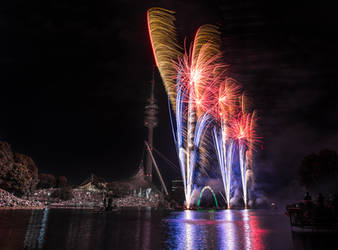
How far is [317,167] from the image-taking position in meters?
51.6

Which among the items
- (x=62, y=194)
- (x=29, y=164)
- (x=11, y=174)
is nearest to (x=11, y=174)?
(x=11, y=174)

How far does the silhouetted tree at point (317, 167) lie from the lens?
50.8 meters

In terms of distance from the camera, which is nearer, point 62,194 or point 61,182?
point 62,194

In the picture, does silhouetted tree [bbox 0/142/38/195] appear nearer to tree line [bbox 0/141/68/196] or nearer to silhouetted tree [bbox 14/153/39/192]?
tree line [bbox 0/141/68/196]

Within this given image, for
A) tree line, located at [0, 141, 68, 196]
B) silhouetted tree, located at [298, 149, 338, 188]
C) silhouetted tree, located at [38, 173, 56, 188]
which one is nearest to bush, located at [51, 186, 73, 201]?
silhouetted tree, located at [38, 173, 56, 188]

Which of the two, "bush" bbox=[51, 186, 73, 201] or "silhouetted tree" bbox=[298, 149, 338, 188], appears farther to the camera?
"bush" bbox=[51, 186, 73, 201]

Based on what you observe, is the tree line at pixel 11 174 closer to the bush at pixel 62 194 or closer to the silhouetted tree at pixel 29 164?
the silhouetted tree at pixel 29 164

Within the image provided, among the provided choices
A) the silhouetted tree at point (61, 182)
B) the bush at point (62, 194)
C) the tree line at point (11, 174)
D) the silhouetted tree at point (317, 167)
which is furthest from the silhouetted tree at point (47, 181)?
the silhouetted tree at point (317, 167)

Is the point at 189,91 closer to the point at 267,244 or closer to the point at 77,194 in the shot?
the point at 267,244

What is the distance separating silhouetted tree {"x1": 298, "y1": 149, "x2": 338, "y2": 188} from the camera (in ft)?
167

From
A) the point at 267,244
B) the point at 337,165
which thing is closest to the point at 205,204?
the point at 337,165

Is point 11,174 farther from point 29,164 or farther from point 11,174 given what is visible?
point 29,164

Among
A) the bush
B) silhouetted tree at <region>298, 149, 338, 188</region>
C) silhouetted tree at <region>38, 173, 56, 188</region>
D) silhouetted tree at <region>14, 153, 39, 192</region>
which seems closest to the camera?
silhouetted tree at <region>298, 149, 338, 188</region>

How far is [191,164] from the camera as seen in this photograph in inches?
1647
